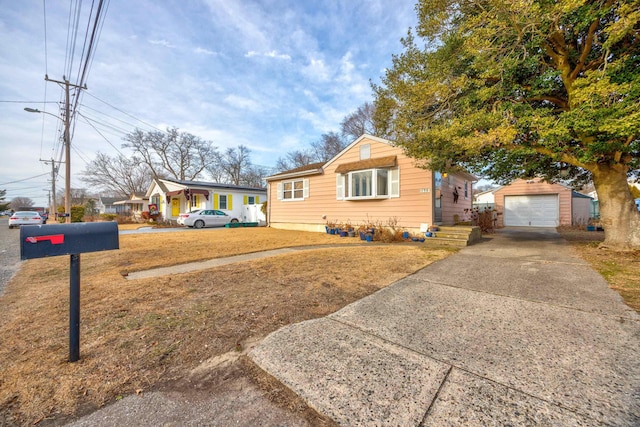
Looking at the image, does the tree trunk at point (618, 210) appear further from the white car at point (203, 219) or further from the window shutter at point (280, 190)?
the white car at point (203, 219)

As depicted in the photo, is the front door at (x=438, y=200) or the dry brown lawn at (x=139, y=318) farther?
the front door at (x=438, y=200)

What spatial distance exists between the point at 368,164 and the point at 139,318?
347 inches

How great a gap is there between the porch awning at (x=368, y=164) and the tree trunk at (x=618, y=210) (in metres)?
5.43

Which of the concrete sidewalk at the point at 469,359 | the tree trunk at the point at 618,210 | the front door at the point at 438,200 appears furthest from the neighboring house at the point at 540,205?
the concrete sidewalk at the point at 469,359

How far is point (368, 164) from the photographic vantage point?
993cm

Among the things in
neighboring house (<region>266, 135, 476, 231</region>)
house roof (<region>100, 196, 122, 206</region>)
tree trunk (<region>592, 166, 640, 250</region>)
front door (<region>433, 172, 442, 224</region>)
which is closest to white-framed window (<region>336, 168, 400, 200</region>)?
neighboring house (<region>266, 135, 476, 231</region>)

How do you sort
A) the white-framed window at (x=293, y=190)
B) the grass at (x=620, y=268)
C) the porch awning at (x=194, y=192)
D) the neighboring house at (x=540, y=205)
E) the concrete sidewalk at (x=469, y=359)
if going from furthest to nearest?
1. the porch awning at (x=194, y=192)
2. the neighboring house at (x=540, y=205)
3. the white-framed window at (x=293, y=190)
4. the grass at (x=620, y=268)
5. the concrete sidewalk at (x=469, y=359)

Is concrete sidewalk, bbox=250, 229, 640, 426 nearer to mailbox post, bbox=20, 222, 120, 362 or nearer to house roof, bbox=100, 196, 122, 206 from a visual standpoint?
mailbox post, bbox=20, 222, 120, 362

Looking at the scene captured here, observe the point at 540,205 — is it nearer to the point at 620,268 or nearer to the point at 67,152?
the point at 620,268

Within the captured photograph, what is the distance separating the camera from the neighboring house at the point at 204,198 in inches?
744

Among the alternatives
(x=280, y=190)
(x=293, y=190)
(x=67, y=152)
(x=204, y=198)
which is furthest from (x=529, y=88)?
(x=67, y=152)

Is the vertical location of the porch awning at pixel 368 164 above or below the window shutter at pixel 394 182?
above

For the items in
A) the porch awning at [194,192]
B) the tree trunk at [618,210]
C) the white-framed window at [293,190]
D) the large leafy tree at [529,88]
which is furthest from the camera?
the porch awning at [194,192]

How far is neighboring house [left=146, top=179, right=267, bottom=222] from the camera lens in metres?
18.9
